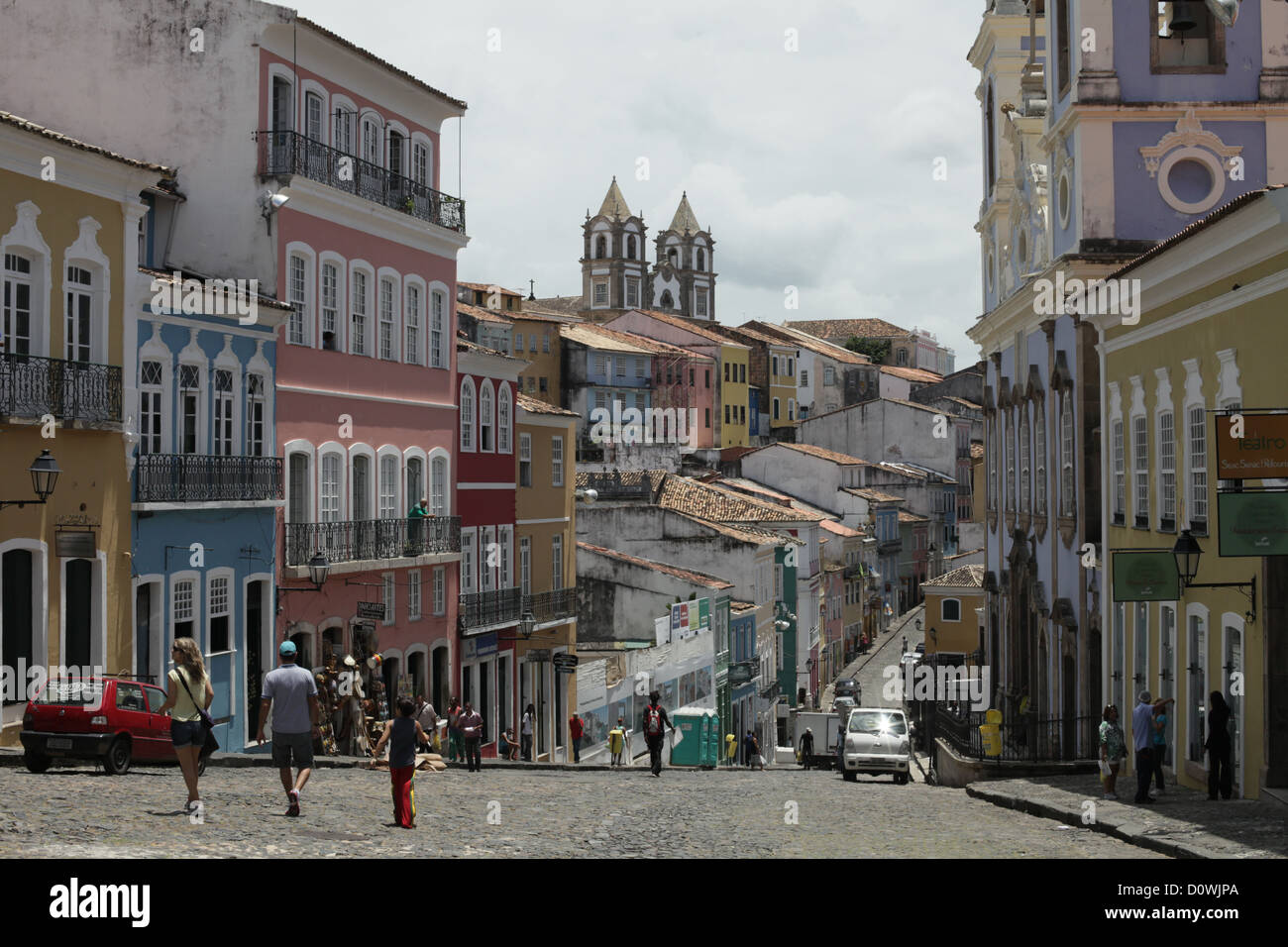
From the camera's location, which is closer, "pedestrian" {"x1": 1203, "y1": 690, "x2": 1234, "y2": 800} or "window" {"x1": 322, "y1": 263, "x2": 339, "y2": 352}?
"pedestrian" {"x1": 1203, "y1": 690, "x2": 1234, "y2": 800}

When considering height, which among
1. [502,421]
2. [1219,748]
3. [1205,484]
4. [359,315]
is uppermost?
[359,315]

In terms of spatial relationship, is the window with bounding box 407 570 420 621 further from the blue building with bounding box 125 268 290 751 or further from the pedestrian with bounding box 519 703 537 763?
the blue building with bounding box 125 268 290 751

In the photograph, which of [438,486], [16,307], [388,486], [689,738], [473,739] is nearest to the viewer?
[16,307]

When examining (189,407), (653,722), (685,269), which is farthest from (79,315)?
(685,269)

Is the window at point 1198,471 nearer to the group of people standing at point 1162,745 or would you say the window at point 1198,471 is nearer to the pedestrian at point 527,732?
the group of people standing at point 1162,745

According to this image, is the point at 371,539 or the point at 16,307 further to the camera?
the point at 371,539

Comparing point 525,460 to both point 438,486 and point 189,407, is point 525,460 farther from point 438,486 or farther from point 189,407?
point 189,407

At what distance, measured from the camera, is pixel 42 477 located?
2403cm

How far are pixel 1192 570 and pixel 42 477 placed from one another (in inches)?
588

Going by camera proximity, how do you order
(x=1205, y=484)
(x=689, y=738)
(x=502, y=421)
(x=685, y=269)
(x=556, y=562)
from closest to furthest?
1. (x=1205, y=484)
2. (x=502, y=421)
3. (x=556, y=562)
4. (x=689, y=738)
5. (x=685, y=269)

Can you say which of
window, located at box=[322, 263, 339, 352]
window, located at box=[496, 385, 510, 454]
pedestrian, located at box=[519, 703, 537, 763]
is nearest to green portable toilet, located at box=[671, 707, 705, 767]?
pedestrian, located at box=[519, 703, 537, 763]

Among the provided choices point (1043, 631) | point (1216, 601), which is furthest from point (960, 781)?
point (1216, 601)

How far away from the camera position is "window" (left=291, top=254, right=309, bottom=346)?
109ft

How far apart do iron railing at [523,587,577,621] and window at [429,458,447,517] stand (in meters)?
4.83
